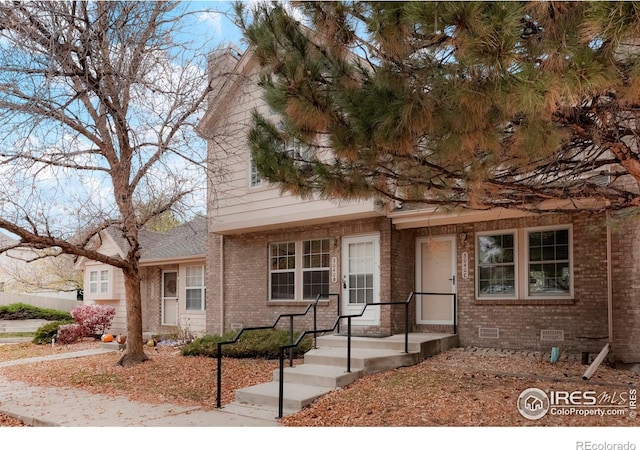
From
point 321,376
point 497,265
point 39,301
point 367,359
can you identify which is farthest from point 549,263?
point 39,301

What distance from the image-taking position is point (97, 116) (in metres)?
9.48

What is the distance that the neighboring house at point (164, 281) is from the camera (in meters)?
16.0

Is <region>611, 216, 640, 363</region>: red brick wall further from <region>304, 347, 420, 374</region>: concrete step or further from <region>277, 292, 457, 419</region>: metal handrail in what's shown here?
<region>304, 347, 420, 374</region>: concrete step

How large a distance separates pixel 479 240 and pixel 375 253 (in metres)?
2.06

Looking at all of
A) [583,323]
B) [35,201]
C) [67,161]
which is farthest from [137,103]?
[583,323]

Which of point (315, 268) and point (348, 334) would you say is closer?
point (348, 334)

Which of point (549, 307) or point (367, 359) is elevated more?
point (549, 307)

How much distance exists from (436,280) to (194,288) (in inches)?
322

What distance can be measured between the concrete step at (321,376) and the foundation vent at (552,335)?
3553mm

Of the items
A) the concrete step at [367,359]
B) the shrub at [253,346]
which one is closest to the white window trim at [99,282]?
the shrub at [253,346]

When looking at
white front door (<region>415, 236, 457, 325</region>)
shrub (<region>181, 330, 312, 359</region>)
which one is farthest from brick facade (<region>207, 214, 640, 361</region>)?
shrub (<region>181, 330, 312, 359</region>)

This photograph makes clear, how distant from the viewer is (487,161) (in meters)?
5.20

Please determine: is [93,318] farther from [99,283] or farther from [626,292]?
[626,292]

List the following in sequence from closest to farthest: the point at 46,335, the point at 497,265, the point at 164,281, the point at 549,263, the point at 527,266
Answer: the point at 549,263, the point at 527,266, the point at 497,265, the point at 46,335, the point at 164,281
